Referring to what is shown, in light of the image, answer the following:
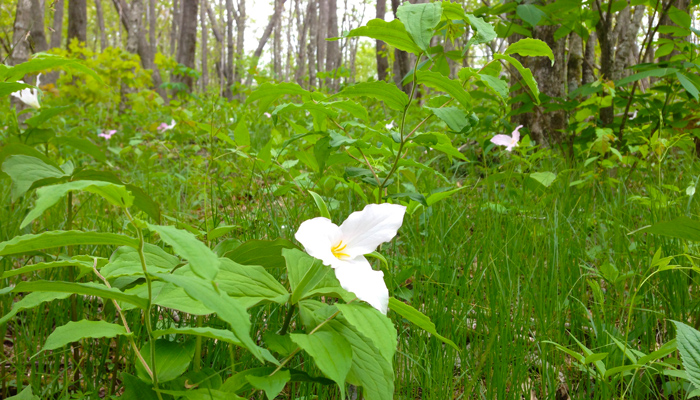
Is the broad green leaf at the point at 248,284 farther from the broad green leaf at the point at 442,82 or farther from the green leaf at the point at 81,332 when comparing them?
the broad green leaf at the point at 442,82

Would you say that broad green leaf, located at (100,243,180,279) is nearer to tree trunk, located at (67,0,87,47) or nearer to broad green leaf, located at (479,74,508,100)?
broad green leaf, located at (479,74,508,100)

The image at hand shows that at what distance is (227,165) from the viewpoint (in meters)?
2.84

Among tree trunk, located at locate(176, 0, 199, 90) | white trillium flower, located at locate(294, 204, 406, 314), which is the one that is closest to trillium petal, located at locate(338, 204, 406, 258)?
white trillium flower, located at locate(294, 204, 406, 314)

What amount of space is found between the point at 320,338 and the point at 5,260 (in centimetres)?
111

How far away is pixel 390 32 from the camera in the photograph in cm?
99

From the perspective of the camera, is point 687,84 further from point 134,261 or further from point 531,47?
point 134,261

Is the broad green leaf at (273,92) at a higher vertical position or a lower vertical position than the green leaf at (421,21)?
lower

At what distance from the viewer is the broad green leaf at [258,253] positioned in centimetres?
91

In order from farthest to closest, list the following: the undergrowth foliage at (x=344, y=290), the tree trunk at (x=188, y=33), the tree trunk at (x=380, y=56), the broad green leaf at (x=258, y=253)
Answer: the tree trunk at (x=380, y=56) < the tree trunk at (x=188, y=33) < the broad green leaf at (x=258, y=253) < the undergrowth foliage at (x=344, y=290)

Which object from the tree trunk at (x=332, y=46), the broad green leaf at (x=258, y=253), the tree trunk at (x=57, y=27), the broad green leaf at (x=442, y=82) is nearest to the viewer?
the broad green leaf at (x=258, y=253)

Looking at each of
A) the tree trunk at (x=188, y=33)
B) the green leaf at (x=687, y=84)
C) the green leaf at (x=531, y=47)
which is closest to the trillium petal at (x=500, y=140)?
the green leaf at (x=687, y=84)

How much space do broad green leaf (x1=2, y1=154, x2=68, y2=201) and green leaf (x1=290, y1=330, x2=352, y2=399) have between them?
0.66 meters

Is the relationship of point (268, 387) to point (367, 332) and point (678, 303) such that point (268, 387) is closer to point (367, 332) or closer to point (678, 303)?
point (367, 332)

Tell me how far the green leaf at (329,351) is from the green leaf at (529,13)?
2185 mm
